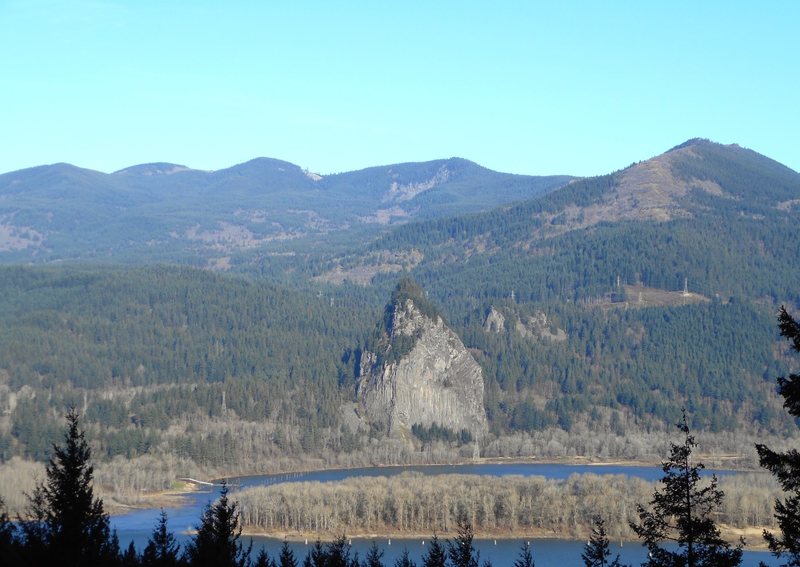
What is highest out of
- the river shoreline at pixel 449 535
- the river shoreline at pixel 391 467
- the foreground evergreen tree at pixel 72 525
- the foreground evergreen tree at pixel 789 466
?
the foreground evergreen tree at pixel 789 466

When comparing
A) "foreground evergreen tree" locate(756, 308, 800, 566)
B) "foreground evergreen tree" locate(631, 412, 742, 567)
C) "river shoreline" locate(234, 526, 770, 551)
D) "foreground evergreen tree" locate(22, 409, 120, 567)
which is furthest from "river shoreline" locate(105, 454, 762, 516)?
"foreground evergreen tree" locate(756, 308, 800, 566)

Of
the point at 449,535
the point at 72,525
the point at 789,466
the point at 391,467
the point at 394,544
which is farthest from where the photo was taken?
the point at 391,467

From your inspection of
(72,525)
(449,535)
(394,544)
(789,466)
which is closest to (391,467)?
(449,535)

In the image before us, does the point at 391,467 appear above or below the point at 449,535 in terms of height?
above

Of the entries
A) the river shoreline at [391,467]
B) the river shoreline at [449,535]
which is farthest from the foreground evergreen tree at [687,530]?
the river shoreline at [391,467]

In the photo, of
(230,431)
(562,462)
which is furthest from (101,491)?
(562,462)

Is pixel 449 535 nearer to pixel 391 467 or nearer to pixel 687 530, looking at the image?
pixel 391 467

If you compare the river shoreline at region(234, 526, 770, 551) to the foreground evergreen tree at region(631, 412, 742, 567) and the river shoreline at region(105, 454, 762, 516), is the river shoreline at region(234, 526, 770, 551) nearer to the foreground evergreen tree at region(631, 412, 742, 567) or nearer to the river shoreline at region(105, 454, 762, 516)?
the river shoreline at region(105, 454, 762, 516)

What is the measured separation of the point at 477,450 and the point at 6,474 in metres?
80.5

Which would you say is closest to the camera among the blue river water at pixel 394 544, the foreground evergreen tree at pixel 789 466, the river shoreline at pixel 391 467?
the foreground evergreen tree at pixel 789 466

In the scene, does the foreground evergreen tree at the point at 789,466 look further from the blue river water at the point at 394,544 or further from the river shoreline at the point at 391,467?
the river shoreline at the point at 391,467

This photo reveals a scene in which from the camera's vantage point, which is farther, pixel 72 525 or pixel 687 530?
pixel 72 525

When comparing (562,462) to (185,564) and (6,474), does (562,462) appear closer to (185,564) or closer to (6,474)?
(6,474)

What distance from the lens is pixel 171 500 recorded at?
15025cm
